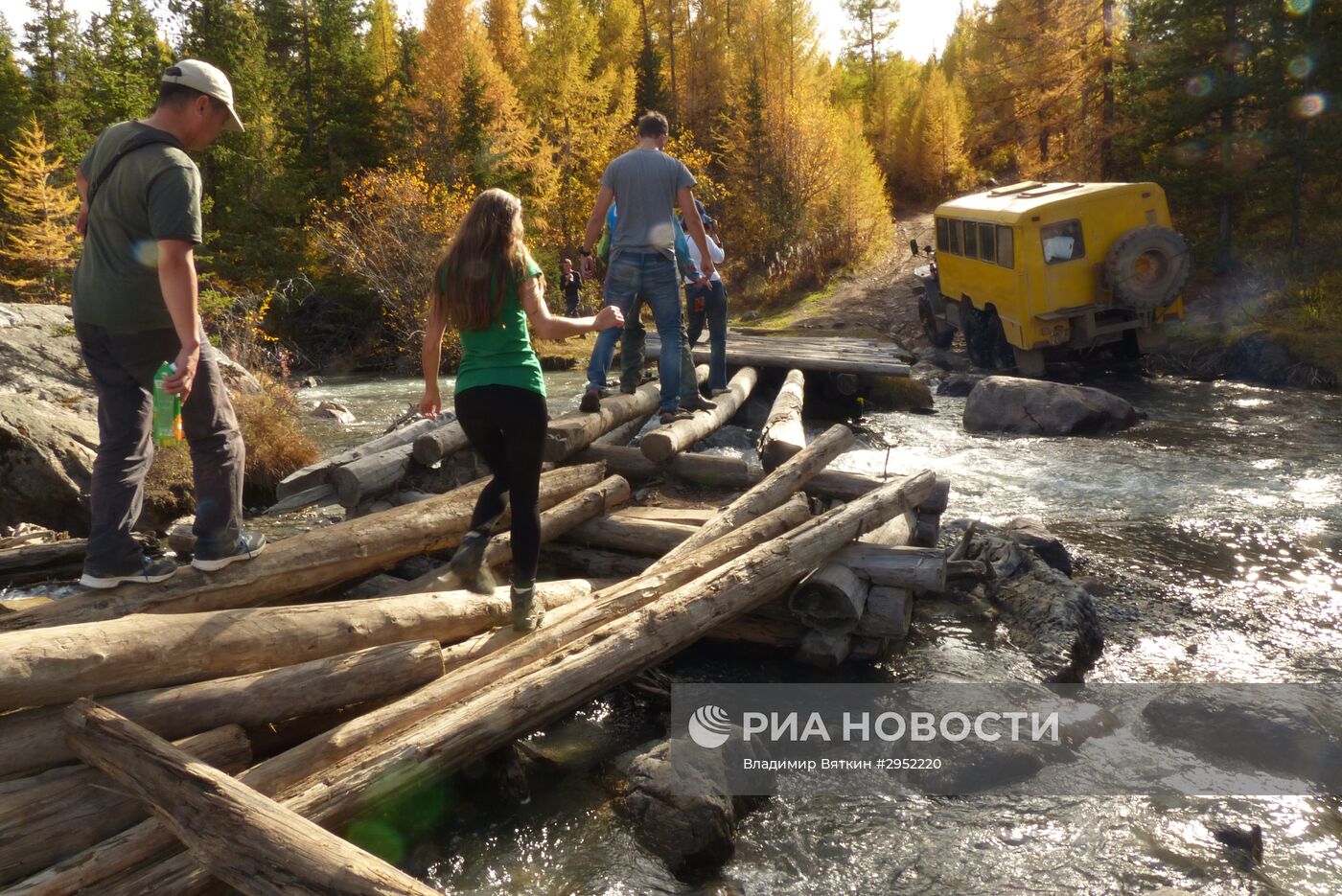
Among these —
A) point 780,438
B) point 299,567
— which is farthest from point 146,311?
point 780,438

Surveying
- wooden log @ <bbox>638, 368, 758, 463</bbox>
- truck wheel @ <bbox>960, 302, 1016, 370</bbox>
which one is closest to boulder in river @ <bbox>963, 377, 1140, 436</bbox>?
truck wheel @ <bbox>960, 302, 1016, 370</bbox>

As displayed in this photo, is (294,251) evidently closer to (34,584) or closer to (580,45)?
(580,45)

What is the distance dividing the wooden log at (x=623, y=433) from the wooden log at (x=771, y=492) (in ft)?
6.92

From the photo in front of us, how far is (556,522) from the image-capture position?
6.30m

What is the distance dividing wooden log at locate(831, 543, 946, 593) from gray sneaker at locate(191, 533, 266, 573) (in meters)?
3.13

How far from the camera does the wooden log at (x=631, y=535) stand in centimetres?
628

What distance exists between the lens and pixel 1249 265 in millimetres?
20891

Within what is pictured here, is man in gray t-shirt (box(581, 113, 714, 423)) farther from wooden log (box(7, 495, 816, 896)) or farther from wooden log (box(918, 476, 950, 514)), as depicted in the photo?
wooden log (box(7, 495, 816, 896))

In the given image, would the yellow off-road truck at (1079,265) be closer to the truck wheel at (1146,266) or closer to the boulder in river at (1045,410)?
the truck wheel at (1146,266)

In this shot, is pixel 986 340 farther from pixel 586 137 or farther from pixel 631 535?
pixel 586 137

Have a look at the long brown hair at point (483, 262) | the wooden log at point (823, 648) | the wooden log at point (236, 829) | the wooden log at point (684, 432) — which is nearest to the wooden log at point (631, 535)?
the wooden log at point (823, 648)

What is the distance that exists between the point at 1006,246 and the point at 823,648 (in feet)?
37.7

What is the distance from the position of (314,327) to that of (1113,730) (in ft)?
76.5

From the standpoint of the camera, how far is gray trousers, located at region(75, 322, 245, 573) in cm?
424
